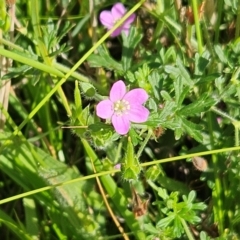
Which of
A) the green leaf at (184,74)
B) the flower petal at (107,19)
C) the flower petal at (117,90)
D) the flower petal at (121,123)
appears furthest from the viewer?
the flower petal at (107,19)

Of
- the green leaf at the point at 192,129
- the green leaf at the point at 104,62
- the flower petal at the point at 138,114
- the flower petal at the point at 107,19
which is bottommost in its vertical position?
the green leaf at the point at 192,129

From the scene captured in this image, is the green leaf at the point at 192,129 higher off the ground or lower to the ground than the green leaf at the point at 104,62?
lower

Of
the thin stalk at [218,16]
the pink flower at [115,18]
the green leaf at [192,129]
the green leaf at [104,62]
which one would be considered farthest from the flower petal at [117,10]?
the green leaf at [192,129]

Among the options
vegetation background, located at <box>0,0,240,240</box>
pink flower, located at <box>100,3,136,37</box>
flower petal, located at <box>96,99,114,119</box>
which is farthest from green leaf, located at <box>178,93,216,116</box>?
pink flower, located at <box>100,3,136,37</box>

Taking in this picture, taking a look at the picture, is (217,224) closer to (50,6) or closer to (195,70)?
(195,70)

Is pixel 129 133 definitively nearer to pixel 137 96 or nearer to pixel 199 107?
pixel 137 96

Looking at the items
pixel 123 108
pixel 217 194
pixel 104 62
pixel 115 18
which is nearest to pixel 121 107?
pixel 123 108

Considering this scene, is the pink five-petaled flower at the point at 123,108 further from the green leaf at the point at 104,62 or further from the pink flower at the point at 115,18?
the pink flower at the point at 115,18

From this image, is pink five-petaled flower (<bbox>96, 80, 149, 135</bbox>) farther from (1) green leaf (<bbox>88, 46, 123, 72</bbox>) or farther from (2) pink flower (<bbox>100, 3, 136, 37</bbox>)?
(2) pink flower (<bbox>100, 3, 136, 37</bbox>)
